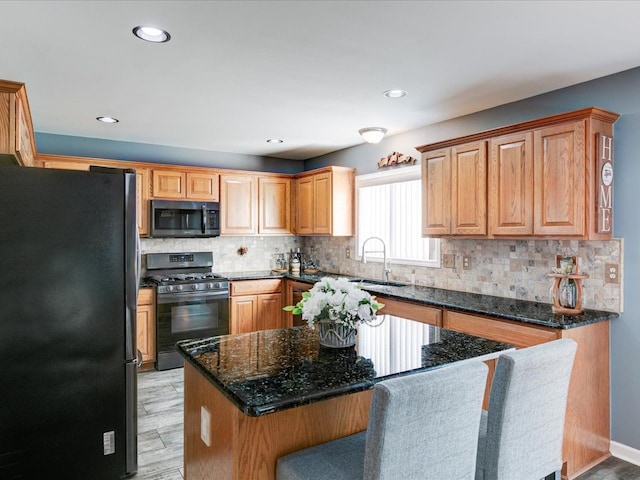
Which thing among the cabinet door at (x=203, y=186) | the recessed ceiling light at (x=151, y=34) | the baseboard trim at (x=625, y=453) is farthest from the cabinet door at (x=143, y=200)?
the baseboard trim at (x=625, y=453)

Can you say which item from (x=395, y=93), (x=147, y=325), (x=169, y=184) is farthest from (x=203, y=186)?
(x=395, y=93)

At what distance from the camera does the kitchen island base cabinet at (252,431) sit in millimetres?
1458

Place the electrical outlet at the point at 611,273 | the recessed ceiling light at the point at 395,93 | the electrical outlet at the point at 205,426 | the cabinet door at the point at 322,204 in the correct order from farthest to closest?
the cabinet door at the point at 322,204, the recessed ceiling light at the point at 395,93, the electrical outlet at the point at 611,273, the electrical outlet at the point at 205,426

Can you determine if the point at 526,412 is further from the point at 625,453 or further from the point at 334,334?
the point at 625,453

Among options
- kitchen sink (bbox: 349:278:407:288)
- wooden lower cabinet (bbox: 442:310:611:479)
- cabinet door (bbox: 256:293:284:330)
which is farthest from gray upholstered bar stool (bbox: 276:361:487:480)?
cabinet door (bbox: 256:293:284:330)

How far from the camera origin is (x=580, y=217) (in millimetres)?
2631

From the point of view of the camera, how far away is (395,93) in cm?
320

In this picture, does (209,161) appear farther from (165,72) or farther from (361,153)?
(165,72)

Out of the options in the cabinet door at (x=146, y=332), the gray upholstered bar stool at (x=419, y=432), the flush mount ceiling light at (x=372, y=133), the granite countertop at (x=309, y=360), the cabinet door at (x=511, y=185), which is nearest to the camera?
the gray upholstered bar stool at (x=419, y=432)

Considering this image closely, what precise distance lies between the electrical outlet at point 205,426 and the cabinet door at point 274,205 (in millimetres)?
3840

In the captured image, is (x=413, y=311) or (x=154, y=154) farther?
(x=154, y=154)

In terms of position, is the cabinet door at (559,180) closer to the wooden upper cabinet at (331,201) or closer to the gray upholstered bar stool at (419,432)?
the gray upholstered bar stool at (419,432)

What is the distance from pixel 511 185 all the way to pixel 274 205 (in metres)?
3.17

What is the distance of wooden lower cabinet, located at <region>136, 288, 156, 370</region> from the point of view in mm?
4445
